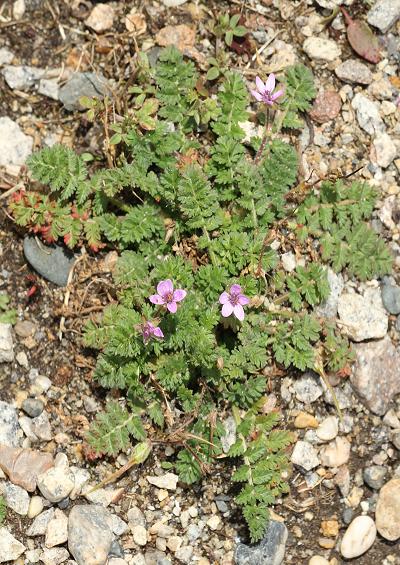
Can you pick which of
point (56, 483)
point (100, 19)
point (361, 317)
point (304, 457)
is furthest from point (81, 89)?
point (304, 457)

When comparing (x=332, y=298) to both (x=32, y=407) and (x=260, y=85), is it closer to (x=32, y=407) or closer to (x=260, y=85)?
(x=260, y=85)

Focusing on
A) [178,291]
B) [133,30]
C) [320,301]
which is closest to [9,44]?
[133,30]

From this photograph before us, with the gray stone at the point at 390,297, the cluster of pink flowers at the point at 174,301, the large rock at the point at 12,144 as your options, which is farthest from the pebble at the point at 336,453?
the large rock at the point at 12,144

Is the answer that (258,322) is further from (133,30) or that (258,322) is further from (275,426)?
(133,30)

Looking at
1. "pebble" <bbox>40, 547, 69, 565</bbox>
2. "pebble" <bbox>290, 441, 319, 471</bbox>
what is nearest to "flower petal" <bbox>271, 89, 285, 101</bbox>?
"pebble" <bbox>290, 441, 319, 471</bbox>

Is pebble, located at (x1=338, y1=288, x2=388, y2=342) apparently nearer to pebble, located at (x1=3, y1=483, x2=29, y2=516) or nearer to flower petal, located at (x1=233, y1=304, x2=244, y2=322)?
flower petal, located at (x1=233, y1=304, x2=244, y2=322)
